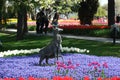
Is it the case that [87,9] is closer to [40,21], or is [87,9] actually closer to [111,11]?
[111,11]

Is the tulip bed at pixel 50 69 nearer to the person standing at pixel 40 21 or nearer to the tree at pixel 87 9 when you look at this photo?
the person standing at pixel 40 21

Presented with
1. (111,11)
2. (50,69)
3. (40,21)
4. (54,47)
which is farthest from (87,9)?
(50,69)

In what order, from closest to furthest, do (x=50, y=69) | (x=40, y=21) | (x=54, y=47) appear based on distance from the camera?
(x=50, y=69) < (x=54, y=47) < (x=40, y=21)

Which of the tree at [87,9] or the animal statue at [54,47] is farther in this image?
the tree at [87,9]

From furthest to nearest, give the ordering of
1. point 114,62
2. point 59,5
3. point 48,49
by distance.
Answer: point 59,5 → point 114,62 → point 48,49

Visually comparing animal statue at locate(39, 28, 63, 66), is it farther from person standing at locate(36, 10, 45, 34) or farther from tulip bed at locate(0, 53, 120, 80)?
person standing at locate(36, 10, 45, 34)

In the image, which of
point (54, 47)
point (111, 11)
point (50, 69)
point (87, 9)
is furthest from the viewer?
point (87, 9)

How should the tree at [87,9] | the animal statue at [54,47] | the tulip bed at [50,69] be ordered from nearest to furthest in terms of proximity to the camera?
the tulip bed at [50,69] < the animal statue at [54,47] < the tree at [87,9]

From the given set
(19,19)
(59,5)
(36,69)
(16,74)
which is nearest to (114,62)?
(36,69)

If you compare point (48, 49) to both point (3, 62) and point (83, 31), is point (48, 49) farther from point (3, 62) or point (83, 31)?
point (83, 31)

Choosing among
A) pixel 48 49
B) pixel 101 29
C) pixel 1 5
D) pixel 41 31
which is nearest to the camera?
pixel 48 49

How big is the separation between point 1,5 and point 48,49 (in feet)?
27.1

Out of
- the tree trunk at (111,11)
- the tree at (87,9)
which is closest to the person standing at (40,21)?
the tree trunk at (111,11)

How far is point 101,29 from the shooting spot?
2753 cm
